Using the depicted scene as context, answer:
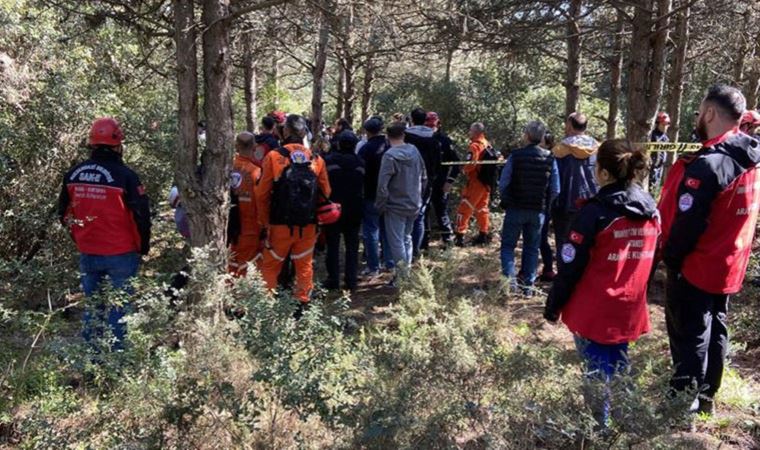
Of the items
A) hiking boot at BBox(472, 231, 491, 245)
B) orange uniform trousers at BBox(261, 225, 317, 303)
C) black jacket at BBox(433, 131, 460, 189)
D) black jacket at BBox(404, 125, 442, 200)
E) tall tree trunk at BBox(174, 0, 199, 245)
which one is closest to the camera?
tall tree trunk at BBox(174, 0, 199, 245)

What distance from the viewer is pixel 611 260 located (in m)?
3.21

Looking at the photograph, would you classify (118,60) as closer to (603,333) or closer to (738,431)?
(603,333)

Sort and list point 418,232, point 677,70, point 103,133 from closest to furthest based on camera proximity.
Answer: point 103,133 < point 418,232 < point 677,70

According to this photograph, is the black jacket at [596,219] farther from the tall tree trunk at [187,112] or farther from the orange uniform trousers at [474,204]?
the orange uniform trousers at [474,204]

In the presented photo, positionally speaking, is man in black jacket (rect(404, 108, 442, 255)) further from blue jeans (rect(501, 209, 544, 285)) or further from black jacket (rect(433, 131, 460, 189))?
blue jeans (rect(501, 209, 544, 285))

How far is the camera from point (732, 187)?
3301 millimetres

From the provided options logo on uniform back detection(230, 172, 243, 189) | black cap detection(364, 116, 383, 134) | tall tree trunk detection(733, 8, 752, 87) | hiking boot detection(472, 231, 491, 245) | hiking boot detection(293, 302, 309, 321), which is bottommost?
hiking boot detection(293, 302, 309, 321)

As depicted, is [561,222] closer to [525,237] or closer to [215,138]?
[525,237]

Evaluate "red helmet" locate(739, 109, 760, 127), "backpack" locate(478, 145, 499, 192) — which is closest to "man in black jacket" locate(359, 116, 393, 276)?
"backpack" locate(478, 145, 499, 192)

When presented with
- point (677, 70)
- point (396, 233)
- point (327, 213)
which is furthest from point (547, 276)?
point (677, 70)

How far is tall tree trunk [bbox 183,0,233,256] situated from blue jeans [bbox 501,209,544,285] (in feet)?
10.5

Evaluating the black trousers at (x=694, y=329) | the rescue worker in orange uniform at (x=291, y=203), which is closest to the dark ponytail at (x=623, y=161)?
the black trousers at (x=694, y=329)

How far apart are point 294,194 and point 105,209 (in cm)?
164

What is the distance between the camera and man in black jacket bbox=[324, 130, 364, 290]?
6617mm
